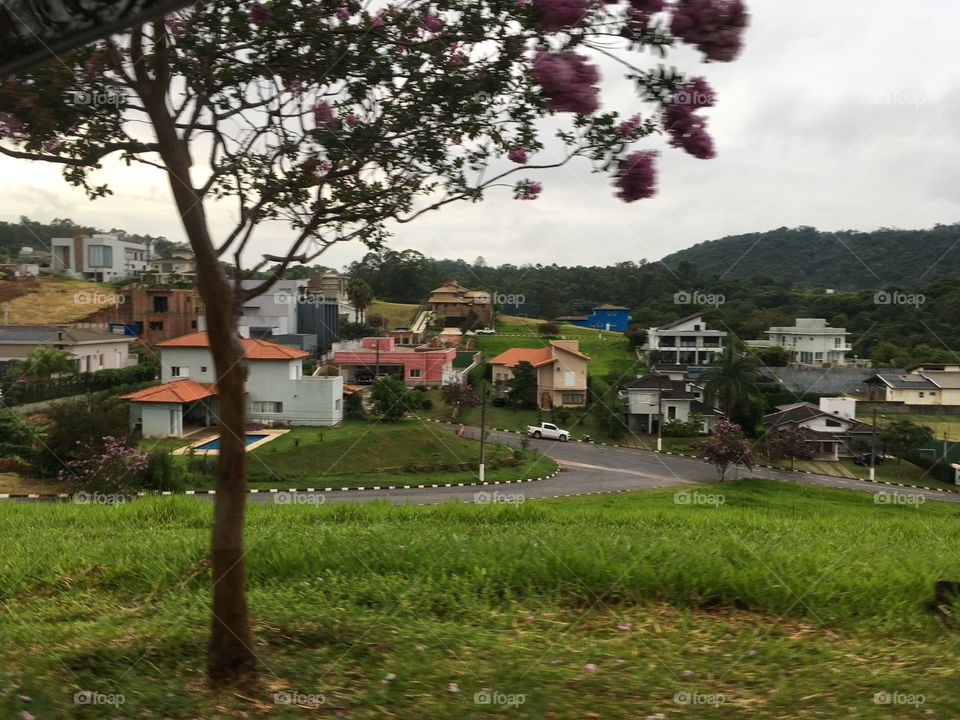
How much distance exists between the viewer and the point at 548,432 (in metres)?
16.8

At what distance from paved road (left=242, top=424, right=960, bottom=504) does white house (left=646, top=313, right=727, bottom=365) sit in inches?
172

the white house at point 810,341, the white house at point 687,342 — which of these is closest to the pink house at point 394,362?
the white house at point 687,342

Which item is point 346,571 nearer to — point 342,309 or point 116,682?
point 116,682

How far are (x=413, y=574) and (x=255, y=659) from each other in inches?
48.6

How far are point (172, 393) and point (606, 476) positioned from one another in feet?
36.0

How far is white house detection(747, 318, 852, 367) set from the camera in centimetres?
1304

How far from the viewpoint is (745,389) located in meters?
16.6

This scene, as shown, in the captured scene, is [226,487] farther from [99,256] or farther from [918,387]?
[918,387]

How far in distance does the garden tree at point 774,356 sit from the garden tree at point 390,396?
7.12m

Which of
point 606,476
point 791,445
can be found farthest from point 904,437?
point 606,476

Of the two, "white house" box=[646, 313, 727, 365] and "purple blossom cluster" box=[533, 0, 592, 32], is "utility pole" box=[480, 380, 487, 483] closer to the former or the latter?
"white house" box=[646, 313, 727, 365]

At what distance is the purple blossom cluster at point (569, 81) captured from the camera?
2420 mm

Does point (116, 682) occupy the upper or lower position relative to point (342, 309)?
lower

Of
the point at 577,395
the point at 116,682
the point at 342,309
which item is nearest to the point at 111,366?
the point at 342,309
